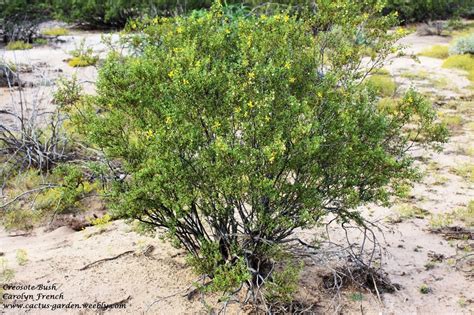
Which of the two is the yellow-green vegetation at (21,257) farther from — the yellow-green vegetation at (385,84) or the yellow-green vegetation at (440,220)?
the yellow-green vegetation at (385,84)

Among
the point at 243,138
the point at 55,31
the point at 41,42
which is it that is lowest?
the point at 55,31

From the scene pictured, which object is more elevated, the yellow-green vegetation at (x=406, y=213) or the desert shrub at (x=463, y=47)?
the yellow-green vegetation at (x=406, y=213)

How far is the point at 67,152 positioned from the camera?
23.9 feet

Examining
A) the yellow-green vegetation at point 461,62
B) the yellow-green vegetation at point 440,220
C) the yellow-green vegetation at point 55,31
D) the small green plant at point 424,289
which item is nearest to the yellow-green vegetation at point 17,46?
the yellow-green vegetation at point 55,31

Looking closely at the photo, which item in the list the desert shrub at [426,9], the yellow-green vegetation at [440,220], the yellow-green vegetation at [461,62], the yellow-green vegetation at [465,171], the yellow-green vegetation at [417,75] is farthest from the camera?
the desert shrub at [426,9]

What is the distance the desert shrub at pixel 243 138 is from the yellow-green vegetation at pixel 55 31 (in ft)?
42.1

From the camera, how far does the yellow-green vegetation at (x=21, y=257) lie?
498 centimetres

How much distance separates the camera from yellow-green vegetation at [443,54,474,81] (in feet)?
41.4

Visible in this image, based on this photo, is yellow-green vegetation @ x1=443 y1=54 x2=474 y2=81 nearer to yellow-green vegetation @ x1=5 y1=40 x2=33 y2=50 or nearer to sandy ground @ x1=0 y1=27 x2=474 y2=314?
sandy ground @ x1=0 y1=27 x2=474 y2=314

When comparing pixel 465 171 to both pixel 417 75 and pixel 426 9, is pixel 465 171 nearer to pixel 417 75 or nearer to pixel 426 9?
pixel 417 75

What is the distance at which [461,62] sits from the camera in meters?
12.8

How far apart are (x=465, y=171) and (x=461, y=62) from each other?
649 cm

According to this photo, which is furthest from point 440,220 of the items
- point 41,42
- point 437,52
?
point 41,42

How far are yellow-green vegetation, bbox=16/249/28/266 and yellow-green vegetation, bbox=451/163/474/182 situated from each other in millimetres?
5173
